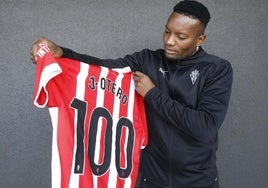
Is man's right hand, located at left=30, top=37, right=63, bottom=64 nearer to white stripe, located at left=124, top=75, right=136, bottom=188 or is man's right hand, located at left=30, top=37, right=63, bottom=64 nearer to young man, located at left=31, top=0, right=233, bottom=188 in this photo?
young man, located at left=31, top=0, right=233, bottom=188

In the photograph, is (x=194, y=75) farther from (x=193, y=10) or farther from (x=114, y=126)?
(x=114, y=126)

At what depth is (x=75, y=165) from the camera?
1522mm

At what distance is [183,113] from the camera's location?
58.2 inches

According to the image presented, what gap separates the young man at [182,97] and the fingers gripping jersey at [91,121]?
60mm

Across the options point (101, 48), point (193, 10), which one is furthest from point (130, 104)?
point (101, 48)

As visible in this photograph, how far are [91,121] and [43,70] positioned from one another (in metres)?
0.34

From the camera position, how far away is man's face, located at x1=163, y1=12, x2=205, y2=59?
1.51 metres

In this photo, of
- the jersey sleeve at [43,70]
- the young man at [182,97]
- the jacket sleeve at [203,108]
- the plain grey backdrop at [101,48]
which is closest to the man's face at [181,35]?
the young man at [182,97]

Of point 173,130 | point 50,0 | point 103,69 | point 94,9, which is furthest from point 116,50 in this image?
point 173,130

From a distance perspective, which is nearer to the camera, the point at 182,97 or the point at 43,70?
the point at 43,70

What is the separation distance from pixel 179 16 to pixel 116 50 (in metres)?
0.86

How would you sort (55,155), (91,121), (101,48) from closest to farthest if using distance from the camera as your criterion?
(55,155) → (91,121) → (101,48)

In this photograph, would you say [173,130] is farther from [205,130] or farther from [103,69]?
[103,69]

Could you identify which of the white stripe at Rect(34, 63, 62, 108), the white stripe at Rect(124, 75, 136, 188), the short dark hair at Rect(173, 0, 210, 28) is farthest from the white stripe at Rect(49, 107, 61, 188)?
the short dark hair at Rect(173, 0, 210, 28)
